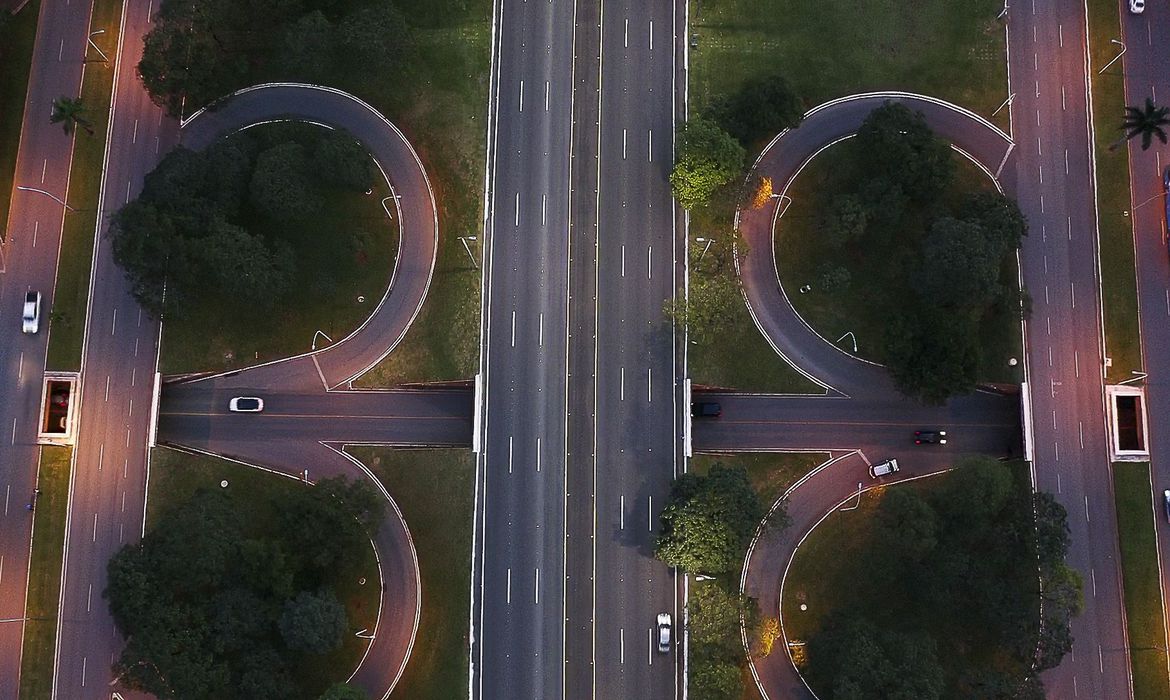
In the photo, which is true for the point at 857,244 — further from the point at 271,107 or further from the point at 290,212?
the point at 271,107

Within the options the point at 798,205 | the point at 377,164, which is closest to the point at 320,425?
the point at 377,164

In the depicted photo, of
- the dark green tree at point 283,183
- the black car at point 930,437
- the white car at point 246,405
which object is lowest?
the black car at point 930,437

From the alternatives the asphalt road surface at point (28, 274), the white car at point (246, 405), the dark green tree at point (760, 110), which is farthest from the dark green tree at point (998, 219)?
the asphalt road surface at point (28, 274)

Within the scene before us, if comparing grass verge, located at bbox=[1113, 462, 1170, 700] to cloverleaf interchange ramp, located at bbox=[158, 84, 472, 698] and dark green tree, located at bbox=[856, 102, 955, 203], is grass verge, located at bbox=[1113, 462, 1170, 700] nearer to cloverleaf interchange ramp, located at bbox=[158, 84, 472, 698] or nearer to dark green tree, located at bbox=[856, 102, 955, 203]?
dark green tree, located at bbox=[856, 102, 955, 203]

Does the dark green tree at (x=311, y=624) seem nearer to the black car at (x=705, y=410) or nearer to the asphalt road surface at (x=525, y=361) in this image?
the asphalt road surface at (x=525, y=361)

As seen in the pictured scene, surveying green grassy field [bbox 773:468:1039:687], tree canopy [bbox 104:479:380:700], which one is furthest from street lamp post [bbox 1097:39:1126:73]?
tree canopy [bbox 104:479:380:700]

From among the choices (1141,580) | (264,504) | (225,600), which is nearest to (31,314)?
(264,504)
